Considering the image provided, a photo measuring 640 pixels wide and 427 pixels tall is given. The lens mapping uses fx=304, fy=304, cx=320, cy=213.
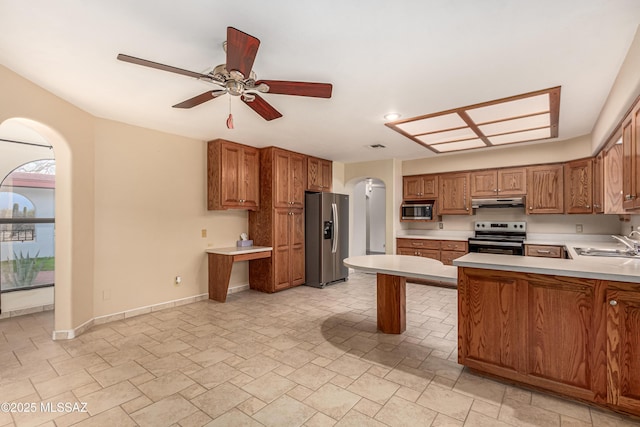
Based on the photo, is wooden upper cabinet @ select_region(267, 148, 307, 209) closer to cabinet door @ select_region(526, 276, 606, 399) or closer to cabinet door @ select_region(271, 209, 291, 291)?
cabinet door @ select_region(271, 209, 291, 291)

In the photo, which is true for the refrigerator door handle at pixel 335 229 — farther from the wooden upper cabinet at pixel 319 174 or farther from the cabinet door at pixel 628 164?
the cabinet door at pixel 628 164

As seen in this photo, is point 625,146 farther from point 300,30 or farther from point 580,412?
point 300,30

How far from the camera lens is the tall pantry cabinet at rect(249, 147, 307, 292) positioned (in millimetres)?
5066

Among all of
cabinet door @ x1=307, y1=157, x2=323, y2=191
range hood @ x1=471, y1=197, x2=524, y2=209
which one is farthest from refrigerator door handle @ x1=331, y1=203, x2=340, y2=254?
range hood @ x1=471, y1=197, x2=524, y2=209

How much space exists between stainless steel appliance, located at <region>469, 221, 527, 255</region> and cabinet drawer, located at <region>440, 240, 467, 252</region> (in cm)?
11

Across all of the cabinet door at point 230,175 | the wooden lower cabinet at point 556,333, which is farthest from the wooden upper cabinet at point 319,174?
the wooden lower cabinet at point 556,333

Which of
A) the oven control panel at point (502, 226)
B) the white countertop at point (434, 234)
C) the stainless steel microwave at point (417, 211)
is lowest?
the white countertop at point (434, 234)

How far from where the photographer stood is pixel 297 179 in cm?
550

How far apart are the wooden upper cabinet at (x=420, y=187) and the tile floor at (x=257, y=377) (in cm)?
279

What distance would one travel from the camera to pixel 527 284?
225 cm

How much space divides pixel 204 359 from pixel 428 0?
318 cm

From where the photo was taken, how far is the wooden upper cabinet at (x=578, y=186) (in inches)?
176

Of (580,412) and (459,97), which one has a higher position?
(459,97)

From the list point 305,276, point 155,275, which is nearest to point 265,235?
point 305,276
